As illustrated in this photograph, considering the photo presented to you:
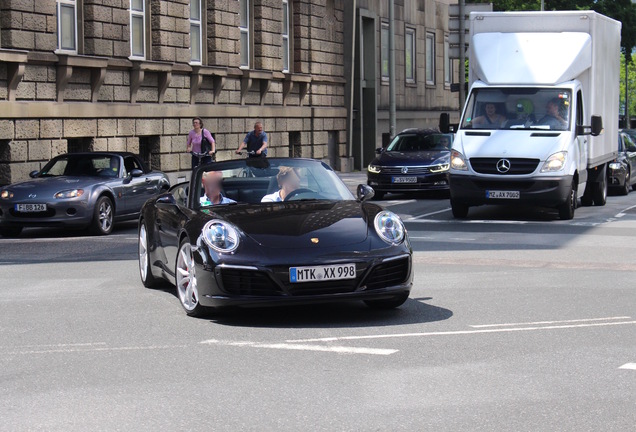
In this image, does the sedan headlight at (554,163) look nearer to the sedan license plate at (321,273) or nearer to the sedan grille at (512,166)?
the sedan grille at (512,166)

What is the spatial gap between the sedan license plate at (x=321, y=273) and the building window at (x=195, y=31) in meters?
23.8

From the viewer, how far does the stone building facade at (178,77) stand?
2505 cm

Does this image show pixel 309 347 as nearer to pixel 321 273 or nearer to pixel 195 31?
pixel 321 273

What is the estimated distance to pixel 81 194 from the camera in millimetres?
18359

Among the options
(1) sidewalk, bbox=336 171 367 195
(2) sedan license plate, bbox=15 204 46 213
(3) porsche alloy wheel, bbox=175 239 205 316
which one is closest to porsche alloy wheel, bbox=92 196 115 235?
(2) sedan license plate, bbox=15 204 46 213

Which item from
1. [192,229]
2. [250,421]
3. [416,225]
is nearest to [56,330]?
[192,229]

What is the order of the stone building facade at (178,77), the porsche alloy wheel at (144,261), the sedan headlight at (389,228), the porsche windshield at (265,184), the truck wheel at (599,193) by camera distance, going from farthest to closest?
the stone building facade at (178,77), the truck wheel at (599,193), the porsche alloy wheel at (144,261), the porsche windshield at (265,184), the sedan headlight at (389,228)

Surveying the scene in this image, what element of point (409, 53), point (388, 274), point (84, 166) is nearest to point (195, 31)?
point (84, 166)

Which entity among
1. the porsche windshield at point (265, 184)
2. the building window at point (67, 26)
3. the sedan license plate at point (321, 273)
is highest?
the building window at point (67, 26)

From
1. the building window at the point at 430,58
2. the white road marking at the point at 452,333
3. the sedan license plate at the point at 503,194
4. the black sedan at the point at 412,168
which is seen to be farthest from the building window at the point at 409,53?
the white road marking at the point at 452,333

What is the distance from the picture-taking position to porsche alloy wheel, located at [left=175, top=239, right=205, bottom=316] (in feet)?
30.8

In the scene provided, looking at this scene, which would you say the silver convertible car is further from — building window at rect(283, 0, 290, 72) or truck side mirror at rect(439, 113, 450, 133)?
building window at rect(283, 0, 290, 72)

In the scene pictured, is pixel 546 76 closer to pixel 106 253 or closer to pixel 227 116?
pixel 106 253

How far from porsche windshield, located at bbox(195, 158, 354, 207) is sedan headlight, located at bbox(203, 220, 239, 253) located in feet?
2.99
